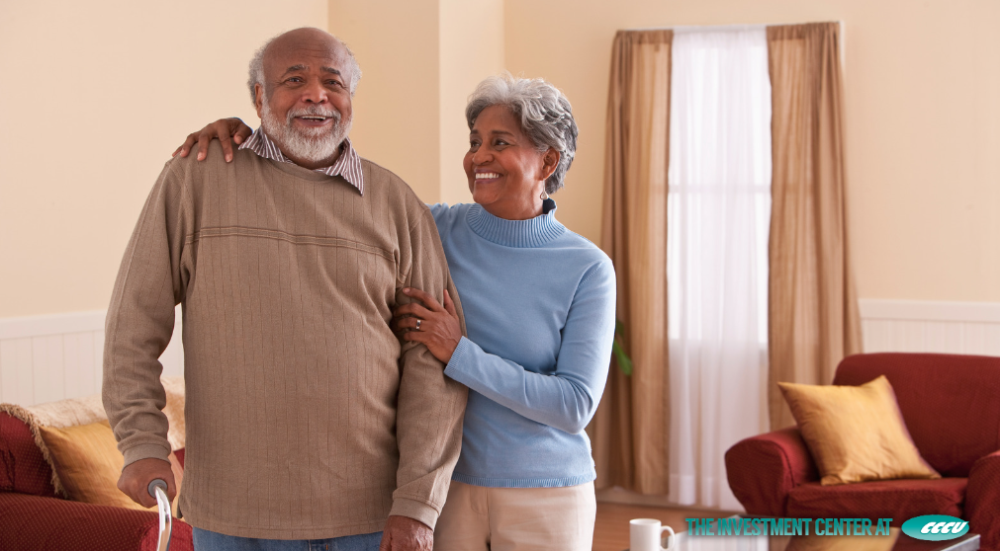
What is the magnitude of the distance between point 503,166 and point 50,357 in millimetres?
2002

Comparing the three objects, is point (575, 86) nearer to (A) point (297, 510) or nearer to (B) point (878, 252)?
(B) point (878, 252)

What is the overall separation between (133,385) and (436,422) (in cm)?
52

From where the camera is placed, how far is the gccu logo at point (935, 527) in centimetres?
290

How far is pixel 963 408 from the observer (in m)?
3.58

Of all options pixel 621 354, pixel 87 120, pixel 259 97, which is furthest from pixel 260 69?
pixel 621 354

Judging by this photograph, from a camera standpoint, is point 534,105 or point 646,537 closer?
point 534,105

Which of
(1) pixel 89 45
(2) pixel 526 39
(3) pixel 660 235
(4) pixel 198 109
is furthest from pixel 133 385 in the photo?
(2) pixel 526 39

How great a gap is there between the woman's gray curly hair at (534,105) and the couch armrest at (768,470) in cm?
198

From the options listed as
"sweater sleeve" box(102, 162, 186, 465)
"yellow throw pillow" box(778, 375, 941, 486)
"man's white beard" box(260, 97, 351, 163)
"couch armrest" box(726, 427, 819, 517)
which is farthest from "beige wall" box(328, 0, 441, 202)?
"sweater sleeve" box(102, 162, 186, 465)

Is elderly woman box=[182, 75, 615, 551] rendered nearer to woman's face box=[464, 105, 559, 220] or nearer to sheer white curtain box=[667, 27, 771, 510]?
woman's face box=[464, 105, 559, 220]

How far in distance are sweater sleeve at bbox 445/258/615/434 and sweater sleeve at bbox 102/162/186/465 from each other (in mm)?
512

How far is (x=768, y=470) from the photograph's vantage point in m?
3.37

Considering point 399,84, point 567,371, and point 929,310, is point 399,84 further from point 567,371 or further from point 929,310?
point 929,310

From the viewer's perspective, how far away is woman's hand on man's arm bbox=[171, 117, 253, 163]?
1.52 meters
